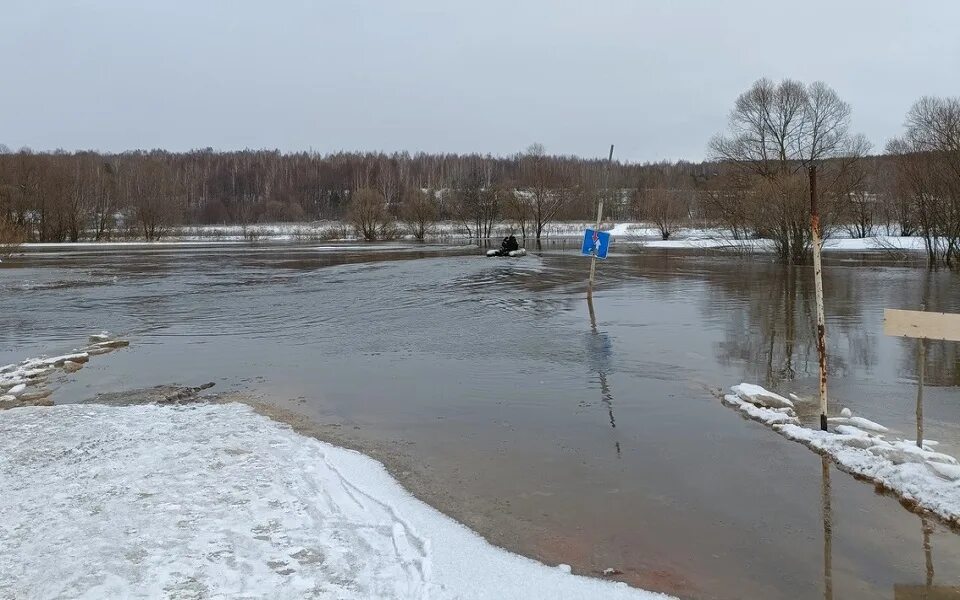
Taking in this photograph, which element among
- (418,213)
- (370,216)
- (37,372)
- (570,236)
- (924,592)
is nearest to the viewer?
(924,592)

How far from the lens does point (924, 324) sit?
607 cm

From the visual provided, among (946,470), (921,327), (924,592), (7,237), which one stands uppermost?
(7,237)

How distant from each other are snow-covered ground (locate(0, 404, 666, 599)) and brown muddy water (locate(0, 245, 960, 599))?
410 millimetres

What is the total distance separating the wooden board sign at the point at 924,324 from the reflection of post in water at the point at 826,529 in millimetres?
1382

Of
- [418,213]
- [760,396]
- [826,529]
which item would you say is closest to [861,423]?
[760,396]

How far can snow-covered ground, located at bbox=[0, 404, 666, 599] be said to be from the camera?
4.02m

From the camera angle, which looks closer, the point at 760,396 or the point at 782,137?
the point at 760,396

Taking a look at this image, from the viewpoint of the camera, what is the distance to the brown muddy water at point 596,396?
15.3 ft

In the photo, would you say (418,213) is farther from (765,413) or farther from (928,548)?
(928,548)

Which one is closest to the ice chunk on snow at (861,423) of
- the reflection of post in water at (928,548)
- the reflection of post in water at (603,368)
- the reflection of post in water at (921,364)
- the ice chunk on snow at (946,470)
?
the reflection of post in water at (921,364)

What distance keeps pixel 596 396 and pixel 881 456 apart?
3.36 m

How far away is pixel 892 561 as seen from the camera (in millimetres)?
4438

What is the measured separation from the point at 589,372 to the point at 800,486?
453cm

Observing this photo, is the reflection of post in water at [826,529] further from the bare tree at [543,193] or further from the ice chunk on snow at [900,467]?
the bare tree at [543,193]
